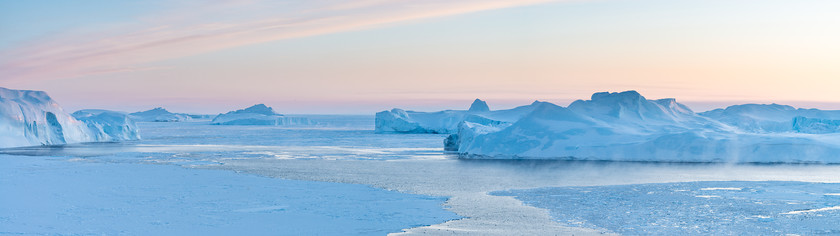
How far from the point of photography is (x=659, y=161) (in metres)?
→ 22.1

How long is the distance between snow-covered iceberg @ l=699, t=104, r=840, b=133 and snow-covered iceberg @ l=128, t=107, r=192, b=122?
4076 inches

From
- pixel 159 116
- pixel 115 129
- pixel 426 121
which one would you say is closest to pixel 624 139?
pixel 115 129

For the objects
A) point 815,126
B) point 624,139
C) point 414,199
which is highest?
point 815,126

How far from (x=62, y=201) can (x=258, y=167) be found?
822cm

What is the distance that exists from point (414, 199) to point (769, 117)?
37.3 m

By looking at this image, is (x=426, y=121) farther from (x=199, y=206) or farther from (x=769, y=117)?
(x=199, y=206)

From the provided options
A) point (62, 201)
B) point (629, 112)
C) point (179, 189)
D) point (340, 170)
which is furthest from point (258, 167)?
point (629, 112)

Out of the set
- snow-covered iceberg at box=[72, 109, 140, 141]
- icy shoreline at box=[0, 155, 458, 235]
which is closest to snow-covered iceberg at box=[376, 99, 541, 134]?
snow-covered iceberg at box=[72, 109, 140, 141]

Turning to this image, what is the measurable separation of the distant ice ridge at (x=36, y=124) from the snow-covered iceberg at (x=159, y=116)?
9248 centimetres

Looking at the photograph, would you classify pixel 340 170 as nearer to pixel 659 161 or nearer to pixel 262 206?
pixel 262 206

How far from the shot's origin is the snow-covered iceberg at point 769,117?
126 ft

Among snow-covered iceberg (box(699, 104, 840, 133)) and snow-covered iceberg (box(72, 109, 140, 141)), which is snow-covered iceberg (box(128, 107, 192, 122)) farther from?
snow-covered iceberg (box(699, 104, 840, 133))

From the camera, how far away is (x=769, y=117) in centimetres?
4250

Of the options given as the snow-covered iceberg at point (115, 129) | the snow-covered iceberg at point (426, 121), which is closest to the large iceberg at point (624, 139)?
the snow-covered iceberg at point (115, 129)
